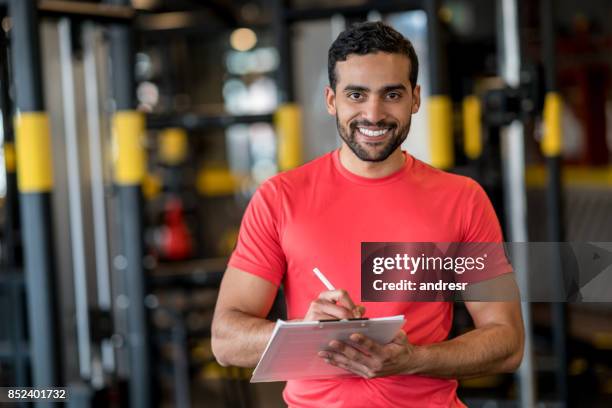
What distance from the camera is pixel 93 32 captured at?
4207 millimetres

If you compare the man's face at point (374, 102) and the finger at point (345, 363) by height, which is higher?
the man's face at point (374, 102)

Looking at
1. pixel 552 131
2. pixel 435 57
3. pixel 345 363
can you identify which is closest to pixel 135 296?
pixel 435 57

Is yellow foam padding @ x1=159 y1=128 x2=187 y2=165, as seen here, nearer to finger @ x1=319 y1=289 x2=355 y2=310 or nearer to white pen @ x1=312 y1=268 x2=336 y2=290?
white pen @ x1=312 y1=268 x2=336 y2=290

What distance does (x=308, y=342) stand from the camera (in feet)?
5.24

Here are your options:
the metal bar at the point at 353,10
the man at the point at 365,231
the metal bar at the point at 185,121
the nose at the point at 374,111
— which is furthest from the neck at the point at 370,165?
the metal bar at the point at 185,121

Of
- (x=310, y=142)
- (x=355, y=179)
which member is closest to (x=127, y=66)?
(x=355, y=179)

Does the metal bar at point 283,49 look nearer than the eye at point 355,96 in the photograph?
No

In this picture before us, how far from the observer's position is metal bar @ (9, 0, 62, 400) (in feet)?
9.52

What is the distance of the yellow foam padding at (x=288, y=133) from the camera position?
4336mm

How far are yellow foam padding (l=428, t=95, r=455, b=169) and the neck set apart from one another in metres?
2.00

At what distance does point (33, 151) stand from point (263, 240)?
4.63 ft

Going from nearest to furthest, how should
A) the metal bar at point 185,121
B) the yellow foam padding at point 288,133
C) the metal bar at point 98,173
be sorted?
the metal bar at point 98,173 < the yellow foam padding at point 288,133 < the metal bar at point 185,121

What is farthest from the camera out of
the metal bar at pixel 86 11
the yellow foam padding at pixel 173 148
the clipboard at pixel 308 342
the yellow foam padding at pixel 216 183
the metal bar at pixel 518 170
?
the yellow foam padding at pixel 216 183

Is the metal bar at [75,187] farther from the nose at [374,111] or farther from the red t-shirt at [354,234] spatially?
the nose at [374,111]
